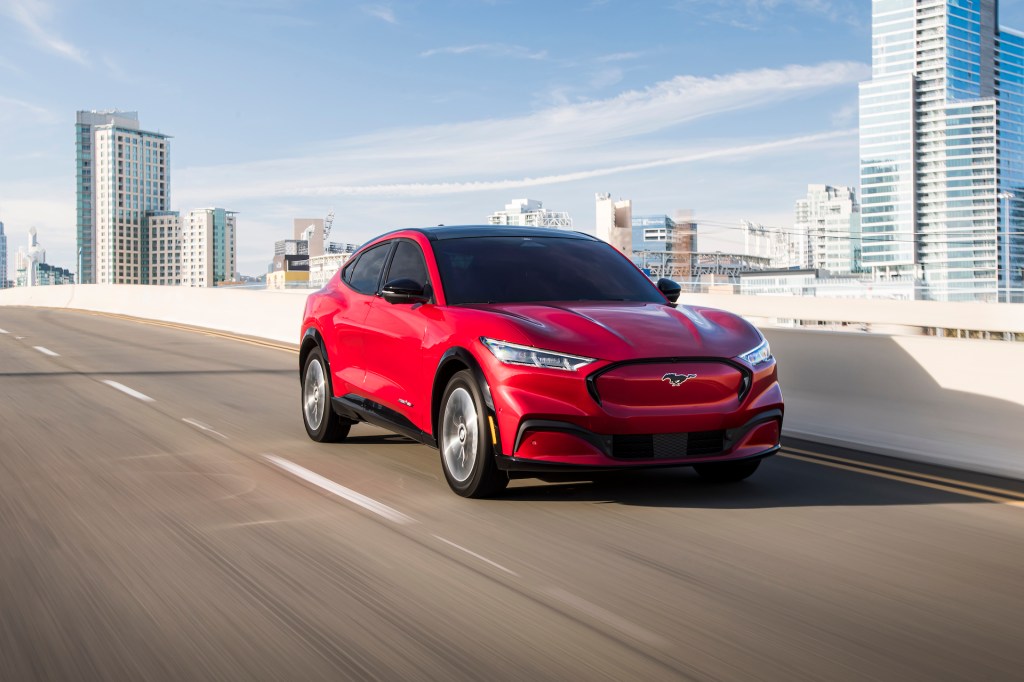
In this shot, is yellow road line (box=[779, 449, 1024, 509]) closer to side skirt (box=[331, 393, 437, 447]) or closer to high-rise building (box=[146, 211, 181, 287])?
side skirt (box=[331, 393, 437, 447])

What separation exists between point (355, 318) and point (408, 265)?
67cm

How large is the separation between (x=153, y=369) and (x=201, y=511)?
31.8 ft

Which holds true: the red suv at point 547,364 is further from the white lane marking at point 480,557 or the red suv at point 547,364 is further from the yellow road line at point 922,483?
the yellow road line at point 922,483

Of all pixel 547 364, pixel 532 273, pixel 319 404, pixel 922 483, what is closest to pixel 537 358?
pixel 547 364

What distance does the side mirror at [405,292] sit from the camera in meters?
6.99

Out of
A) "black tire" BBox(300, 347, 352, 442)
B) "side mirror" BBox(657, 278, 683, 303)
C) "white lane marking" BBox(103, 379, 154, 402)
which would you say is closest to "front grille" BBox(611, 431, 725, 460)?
"side mirror" BBox(657, 278, 683, 303)

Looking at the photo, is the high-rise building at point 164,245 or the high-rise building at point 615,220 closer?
the high-rise building at point 615,220

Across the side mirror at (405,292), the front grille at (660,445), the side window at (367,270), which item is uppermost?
the side window at (367,270)

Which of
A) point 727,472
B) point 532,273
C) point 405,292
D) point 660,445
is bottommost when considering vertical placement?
point 727,472

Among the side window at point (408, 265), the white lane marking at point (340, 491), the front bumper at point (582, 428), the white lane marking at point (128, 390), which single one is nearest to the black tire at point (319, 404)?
the white lane marking at point (340, 491)

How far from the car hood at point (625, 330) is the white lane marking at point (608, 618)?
1769 mm

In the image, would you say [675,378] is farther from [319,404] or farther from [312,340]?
[312,340]

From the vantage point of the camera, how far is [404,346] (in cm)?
726

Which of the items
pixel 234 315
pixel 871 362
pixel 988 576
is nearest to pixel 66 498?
pixel 988 576
